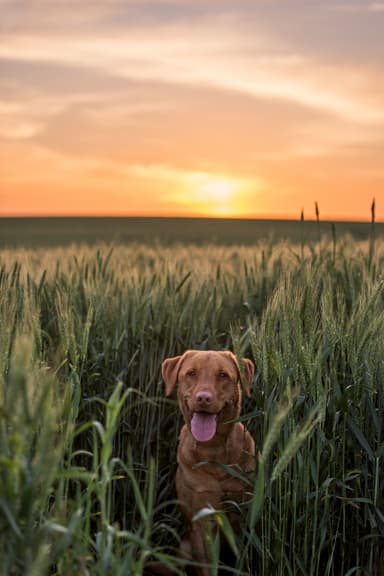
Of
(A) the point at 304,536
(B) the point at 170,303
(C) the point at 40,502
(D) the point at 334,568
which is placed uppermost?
(B) the point at 170,303

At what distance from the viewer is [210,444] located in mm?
3453

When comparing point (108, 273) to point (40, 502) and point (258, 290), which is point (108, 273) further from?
point (40, 502)

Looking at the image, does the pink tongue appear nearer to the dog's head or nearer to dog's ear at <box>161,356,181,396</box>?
the dog's head

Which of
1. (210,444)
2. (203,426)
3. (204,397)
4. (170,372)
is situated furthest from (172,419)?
(204,397)

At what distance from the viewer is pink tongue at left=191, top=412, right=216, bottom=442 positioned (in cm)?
329

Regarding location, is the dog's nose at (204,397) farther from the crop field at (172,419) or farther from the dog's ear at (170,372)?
the dog's ear at (170,372)

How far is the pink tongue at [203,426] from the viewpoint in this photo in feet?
10.8

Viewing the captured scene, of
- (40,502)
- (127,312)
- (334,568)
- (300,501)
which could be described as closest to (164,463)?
(127,312)

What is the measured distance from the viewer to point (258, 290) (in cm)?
491

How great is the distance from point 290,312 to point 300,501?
73cm

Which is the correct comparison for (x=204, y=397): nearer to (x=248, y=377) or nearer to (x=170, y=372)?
(x=248, y=377)

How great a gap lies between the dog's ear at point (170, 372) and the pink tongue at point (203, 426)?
25 centimetres

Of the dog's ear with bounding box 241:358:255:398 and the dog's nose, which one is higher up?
the dog's ear with bounding box 241:358:255:398

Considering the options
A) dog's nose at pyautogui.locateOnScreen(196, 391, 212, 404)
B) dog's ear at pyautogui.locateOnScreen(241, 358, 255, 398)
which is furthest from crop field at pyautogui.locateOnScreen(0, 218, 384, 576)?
dog's nose at pyautogui.locateOnScreen(196, 391, 212, 404)
